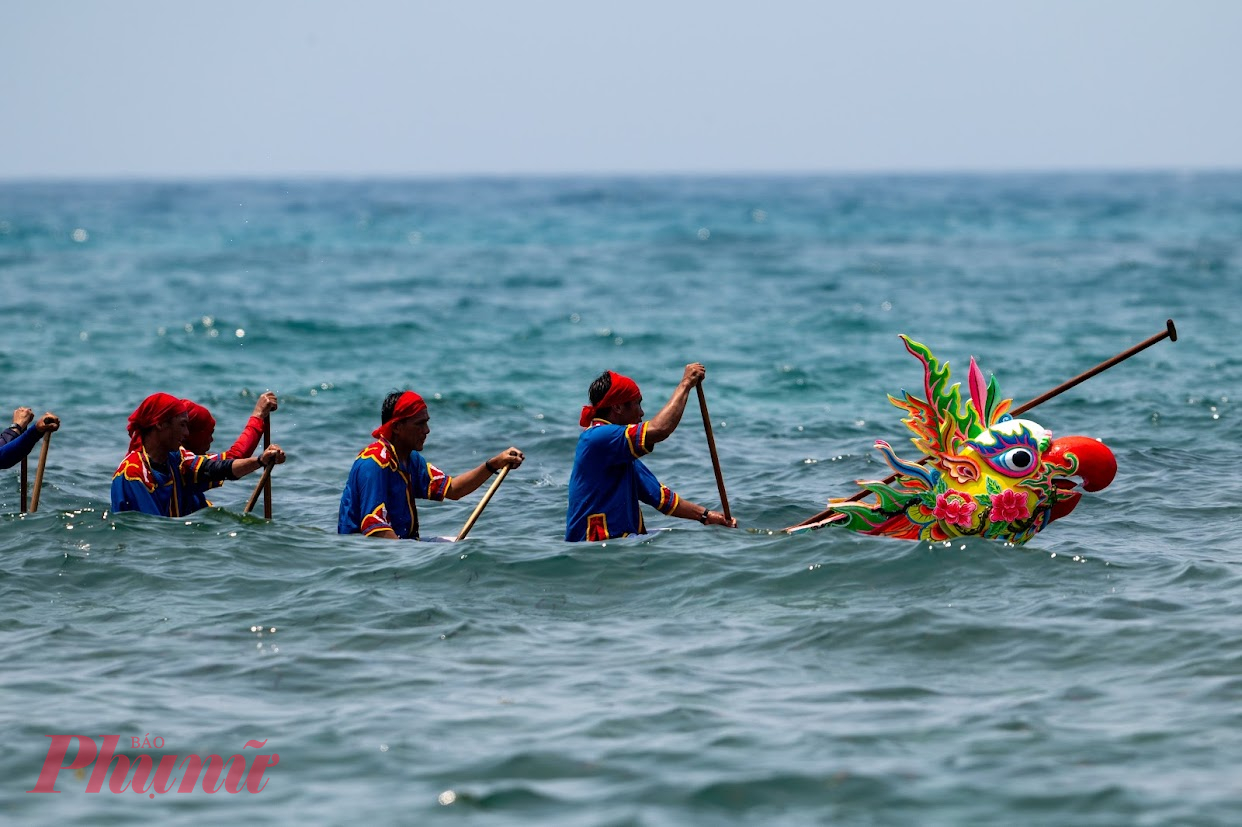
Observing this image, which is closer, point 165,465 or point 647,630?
point 647,630

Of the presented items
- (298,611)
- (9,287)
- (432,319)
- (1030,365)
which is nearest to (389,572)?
(298,611)

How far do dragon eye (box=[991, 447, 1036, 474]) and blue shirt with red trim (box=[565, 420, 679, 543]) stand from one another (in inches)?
91.6

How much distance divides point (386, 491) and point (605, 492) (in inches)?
59.5

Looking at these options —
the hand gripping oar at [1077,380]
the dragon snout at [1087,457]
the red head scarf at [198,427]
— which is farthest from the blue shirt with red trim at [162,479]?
the dragon snout at [1087,457]

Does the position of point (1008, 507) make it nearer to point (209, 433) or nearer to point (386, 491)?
point (386, 491)

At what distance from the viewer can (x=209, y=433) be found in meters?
11.1

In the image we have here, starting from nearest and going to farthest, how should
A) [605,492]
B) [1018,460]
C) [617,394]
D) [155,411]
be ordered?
[1018,460] < [617,394] < [155,411] < [605,492]

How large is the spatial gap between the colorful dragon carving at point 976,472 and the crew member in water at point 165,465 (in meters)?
4.29

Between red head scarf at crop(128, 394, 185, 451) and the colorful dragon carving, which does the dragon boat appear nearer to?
the colorful dragon carving

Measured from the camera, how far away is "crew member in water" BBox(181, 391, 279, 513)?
10555 mm

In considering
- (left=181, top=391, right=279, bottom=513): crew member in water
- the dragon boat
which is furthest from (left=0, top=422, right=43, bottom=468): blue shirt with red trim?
the dragon boat

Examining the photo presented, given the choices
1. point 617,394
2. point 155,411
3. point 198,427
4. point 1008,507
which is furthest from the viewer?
point 198,427

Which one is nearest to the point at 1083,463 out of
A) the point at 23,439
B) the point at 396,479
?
the point at 396,479

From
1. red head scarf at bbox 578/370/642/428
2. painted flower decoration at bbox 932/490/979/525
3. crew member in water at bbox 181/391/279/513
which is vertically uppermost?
red head scarf at bbox 578/370/642/428
